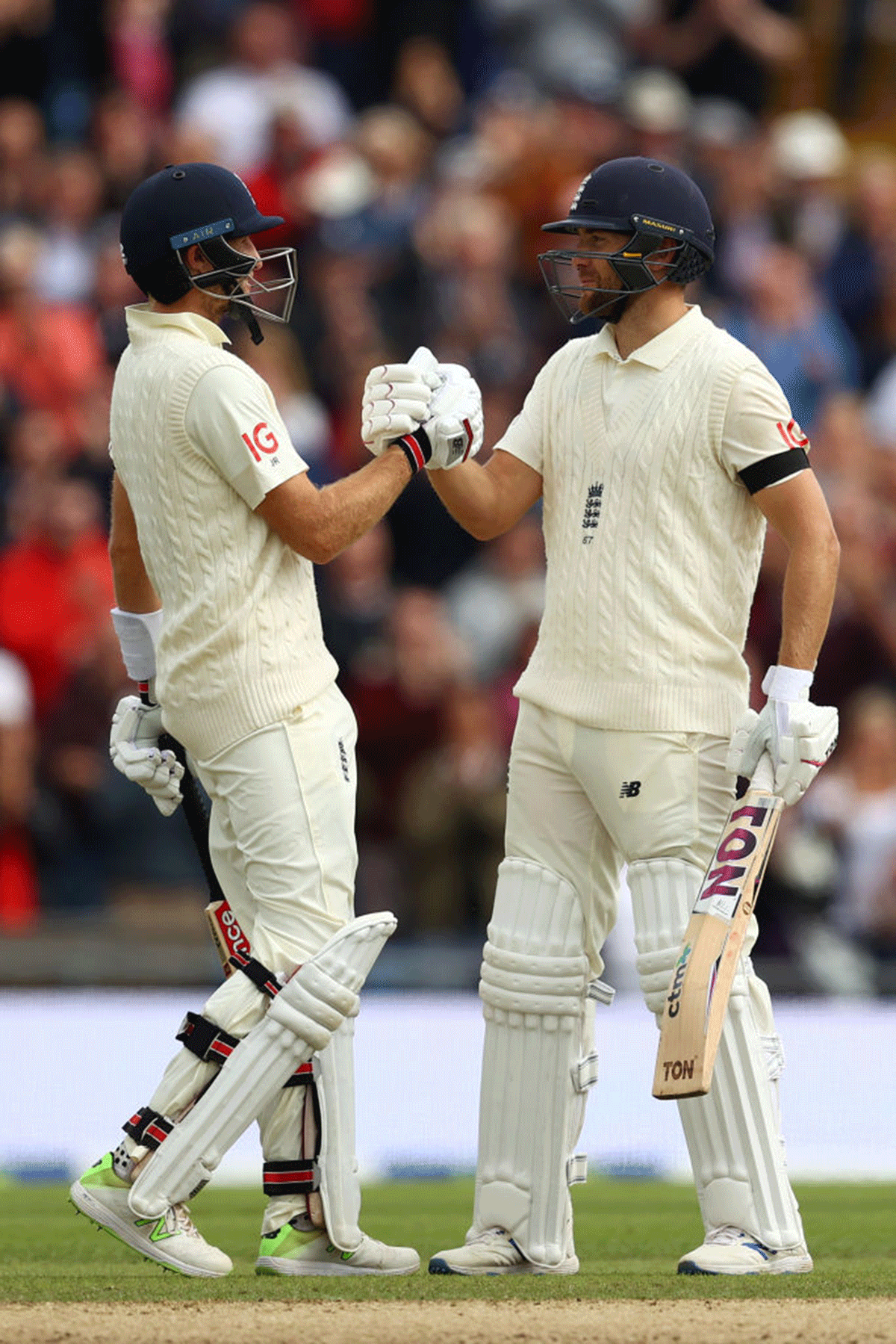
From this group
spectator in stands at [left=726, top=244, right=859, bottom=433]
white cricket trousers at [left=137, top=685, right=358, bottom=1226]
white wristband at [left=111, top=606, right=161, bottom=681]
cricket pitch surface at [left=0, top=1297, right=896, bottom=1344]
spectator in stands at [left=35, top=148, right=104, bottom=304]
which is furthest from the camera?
spectator in stands at [left=35, top=148, right=104, bottom=304]

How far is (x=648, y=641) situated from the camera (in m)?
5.69

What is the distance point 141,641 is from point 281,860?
2.80 feet

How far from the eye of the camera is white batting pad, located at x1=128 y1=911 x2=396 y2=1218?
5348 millimetres

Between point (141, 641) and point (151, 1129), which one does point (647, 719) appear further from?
point (151, 1129)

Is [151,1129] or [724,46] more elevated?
[724,46]

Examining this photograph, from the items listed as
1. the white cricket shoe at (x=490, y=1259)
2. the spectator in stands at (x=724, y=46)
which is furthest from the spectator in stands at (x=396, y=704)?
the spectator in stands at (x=724, y=46)

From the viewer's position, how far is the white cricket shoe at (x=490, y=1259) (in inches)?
223

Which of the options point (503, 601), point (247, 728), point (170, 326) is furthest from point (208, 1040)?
point (503, 601)

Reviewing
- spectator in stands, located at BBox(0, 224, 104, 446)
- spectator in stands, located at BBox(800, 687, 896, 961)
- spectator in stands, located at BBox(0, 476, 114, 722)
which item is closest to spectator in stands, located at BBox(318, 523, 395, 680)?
spectator in stands, located at BBox(0, 476, 114, 722)

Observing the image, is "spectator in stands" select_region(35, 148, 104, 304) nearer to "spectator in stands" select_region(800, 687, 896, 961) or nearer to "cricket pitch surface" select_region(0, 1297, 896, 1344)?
"spectator in stands" select_region(800, 687, 896, 961)

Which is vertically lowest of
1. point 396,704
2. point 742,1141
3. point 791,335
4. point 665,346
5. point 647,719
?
point 742,1141

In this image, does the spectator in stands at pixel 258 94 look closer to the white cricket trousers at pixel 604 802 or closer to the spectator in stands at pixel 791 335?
the spectator in stands at pixel 791 335

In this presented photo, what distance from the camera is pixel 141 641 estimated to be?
239 inches

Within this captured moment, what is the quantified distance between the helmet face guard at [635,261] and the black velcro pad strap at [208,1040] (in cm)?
190
